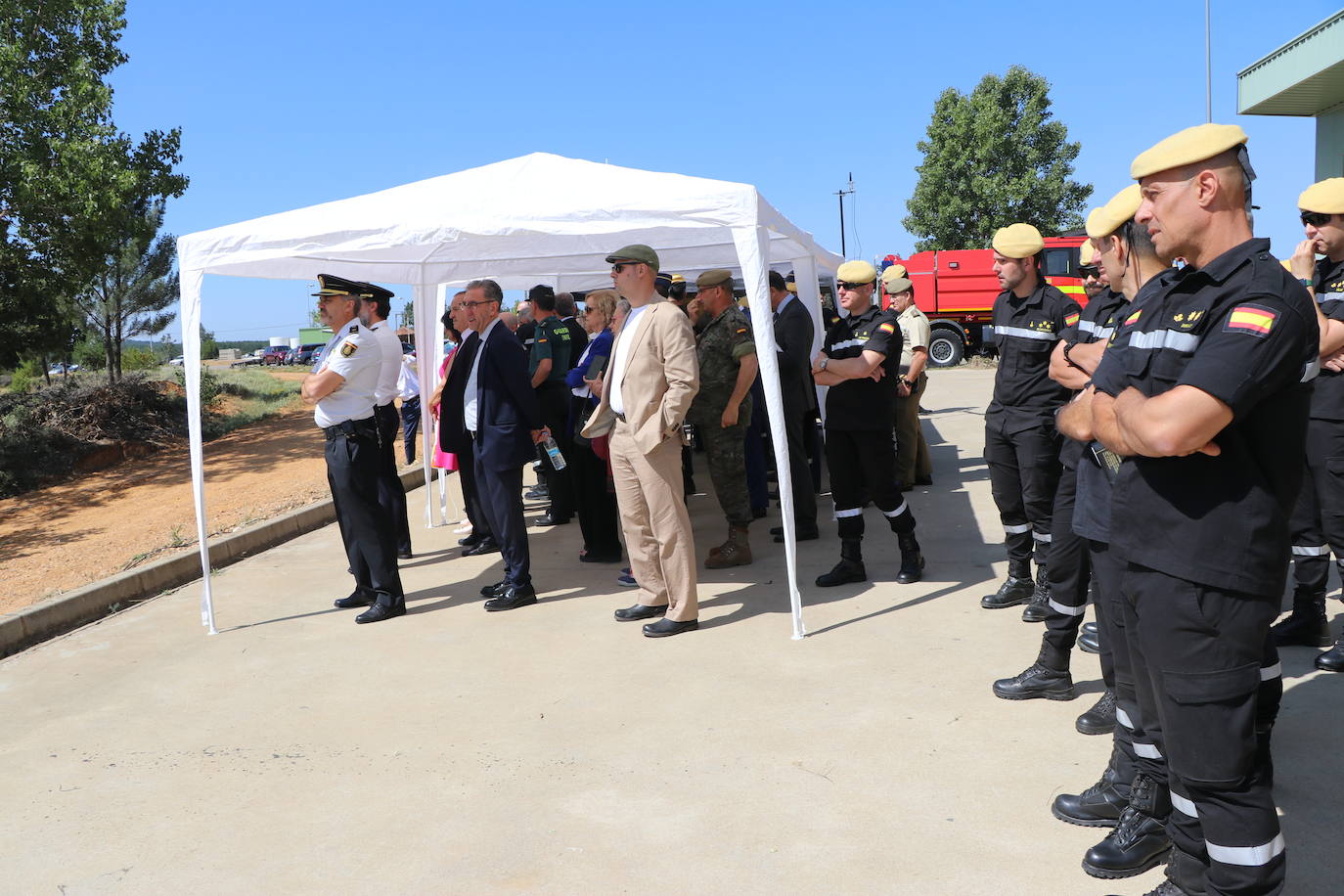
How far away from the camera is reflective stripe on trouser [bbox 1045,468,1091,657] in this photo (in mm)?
3967

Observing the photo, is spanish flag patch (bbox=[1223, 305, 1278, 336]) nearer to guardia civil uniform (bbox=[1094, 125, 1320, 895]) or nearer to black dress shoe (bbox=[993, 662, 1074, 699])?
guardia civil uniform (bbox=[1094, 125, 1320, 895])

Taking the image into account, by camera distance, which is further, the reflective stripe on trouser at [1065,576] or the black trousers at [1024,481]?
the black trousers at [1024,481]

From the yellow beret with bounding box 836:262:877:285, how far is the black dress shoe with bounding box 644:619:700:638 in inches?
A: 86.1

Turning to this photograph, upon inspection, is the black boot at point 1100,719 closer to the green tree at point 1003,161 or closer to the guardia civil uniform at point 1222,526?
the guardia civil uniform at point 1222,526

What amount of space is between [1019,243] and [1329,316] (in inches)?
53.2

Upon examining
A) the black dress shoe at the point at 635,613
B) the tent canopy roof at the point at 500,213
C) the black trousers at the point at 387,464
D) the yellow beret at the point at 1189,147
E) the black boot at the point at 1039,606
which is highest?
the tent canopy roof at the point at 500,213

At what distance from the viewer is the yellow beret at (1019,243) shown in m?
4.89

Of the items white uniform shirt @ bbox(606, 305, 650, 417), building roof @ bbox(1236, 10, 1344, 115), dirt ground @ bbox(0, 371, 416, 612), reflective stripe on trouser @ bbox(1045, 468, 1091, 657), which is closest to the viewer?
reflective stripe on trouser @ bbox(1045, 468, 1091, 657)

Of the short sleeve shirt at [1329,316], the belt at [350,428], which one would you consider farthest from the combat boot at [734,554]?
the short sleeve shirt at [1329,316]

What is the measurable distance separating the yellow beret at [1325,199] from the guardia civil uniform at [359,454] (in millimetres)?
4690

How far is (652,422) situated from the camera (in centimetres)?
524

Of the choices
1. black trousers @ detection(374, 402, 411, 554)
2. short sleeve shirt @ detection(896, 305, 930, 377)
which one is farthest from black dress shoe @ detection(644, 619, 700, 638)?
short sleeve shirt @ detection(896, 305, 930, 377)

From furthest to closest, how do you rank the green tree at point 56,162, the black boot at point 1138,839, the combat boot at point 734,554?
the green tree at point 56,162
the combat boot at point 734,554
the black boot at point 1138,839

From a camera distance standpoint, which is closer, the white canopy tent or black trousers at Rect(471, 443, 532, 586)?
the white canopy tent
